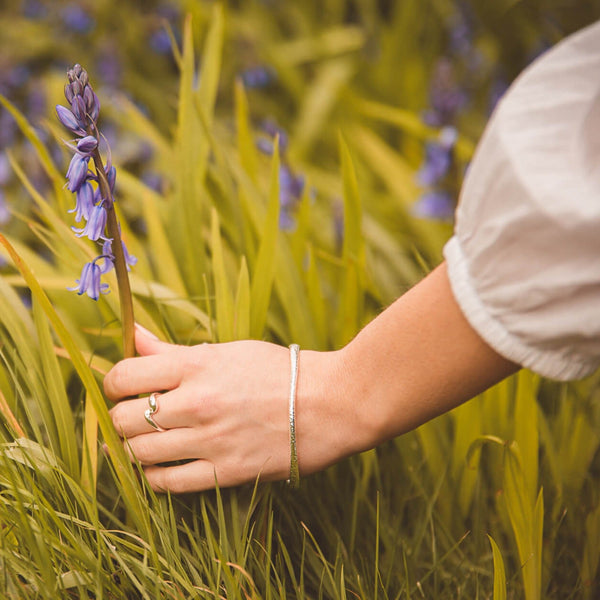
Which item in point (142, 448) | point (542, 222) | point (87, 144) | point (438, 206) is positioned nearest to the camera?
point (542, 222)

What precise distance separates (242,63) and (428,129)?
35.1 inches

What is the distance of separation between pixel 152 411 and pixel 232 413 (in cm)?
11

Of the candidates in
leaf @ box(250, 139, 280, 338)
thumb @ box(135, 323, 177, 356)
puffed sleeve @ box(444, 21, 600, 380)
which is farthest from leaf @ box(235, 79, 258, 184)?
puffed sleeve @ box(444, 21, 600, 380)

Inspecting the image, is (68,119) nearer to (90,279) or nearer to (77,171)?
(77,171)

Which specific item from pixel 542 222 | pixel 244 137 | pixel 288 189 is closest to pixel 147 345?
pixel 542 222

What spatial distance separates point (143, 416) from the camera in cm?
88

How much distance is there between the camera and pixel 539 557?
3.09 ft

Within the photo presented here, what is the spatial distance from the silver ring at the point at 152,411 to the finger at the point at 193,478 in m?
0.07

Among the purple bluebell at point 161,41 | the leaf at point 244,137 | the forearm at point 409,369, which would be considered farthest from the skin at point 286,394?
the purple bluebell at point 161,41

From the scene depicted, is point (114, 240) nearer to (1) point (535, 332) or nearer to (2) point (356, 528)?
(1) point (535, 332)

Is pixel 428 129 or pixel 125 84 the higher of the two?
pixel 125 84

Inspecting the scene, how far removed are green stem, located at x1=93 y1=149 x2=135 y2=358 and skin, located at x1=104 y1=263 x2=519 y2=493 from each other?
0.06 meters

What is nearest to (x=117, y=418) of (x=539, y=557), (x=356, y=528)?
(x=356, y=528)

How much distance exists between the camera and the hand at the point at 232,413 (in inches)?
33.2
